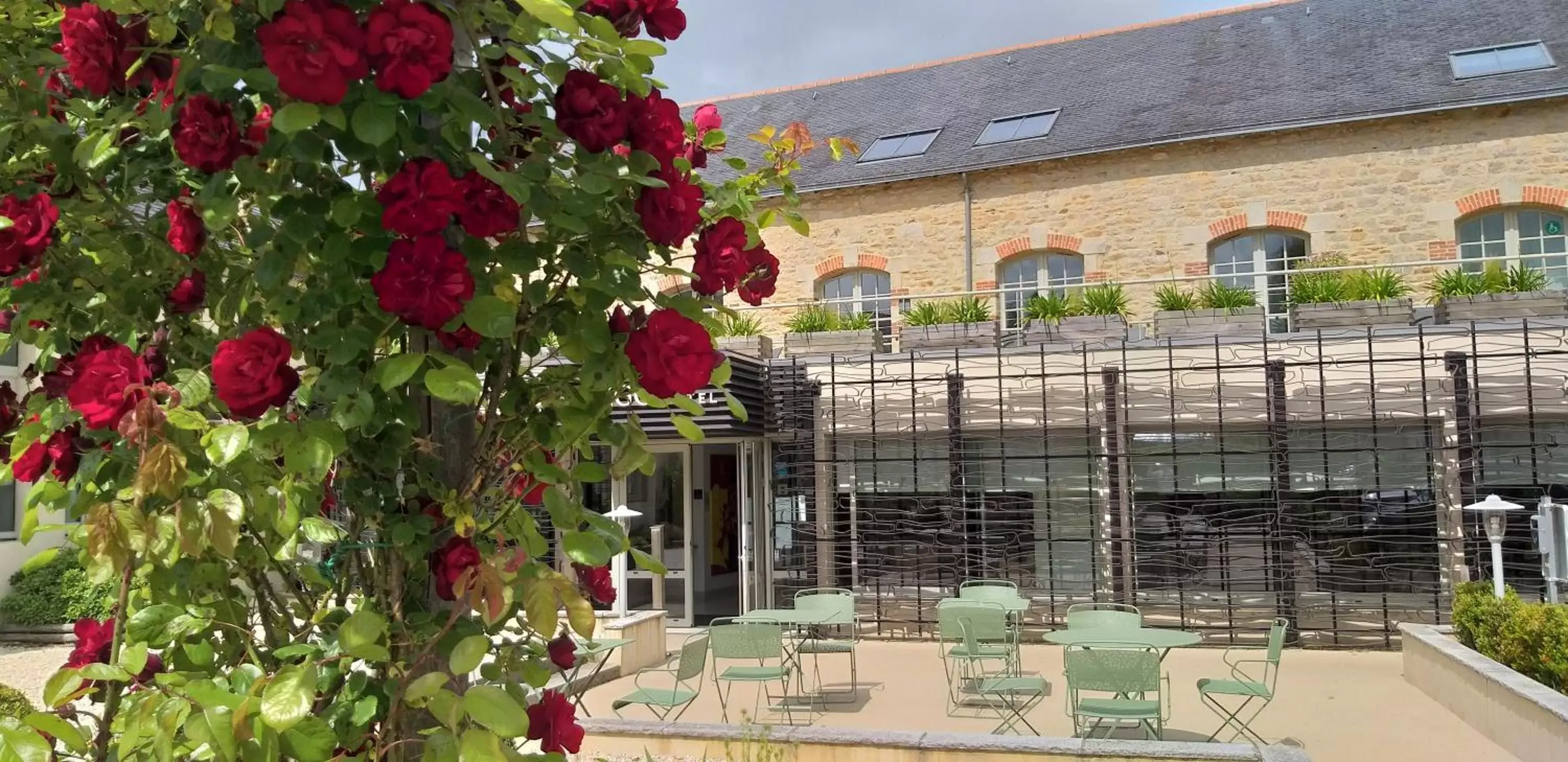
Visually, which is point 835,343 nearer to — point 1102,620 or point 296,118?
point 1102,620

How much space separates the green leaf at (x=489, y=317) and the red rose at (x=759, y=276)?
1.45 feet

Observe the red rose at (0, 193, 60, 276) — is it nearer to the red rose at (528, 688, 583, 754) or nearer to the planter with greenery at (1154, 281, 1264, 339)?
the red rose at (528, 688, 583, 754)

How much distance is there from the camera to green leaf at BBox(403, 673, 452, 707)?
1169 mm

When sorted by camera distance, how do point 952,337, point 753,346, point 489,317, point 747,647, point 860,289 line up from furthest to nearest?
point 860,289 → point 753,346 → point 952,337 → point 747,647 → point 489,317

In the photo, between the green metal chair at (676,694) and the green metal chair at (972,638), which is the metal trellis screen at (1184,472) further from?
the green metal chair at (676,694)

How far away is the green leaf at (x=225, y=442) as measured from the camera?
3.65 ft

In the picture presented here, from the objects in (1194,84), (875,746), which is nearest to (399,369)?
(875,746)

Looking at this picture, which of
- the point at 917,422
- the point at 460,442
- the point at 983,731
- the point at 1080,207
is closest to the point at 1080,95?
the point at 1080,207

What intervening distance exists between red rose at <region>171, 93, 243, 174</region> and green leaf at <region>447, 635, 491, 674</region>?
617 millimetres

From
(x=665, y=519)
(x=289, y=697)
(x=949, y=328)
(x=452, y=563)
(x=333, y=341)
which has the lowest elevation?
(x=665, y=519)

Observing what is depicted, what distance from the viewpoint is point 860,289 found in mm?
15344

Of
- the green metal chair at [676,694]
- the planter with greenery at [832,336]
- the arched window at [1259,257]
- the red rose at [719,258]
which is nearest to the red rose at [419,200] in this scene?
the red rose at [719,258]

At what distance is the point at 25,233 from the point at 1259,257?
45.8 ft

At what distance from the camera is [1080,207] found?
46.3ft
